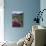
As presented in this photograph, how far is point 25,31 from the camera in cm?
524

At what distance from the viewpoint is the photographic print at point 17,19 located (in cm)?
522

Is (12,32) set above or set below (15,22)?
below

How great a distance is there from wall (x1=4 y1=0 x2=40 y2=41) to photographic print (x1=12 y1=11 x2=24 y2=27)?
4.7 inches

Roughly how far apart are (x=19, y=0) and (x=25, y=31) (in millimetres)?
1195

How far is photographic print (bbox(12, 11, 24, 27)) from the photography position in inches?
205

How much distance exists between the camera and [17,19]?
5.24 m

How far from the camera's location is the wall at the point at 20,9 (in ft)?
16.9

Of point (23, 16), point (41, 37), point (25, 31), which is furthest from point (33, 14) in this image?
point (41, 37)

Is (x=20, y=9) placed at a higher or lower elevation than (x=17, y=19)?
higher

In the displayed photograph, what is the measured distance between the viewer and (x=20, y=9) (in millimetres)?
5199

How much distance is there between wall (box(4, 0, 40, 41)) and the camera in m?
5.15

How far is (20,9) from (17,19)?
1.30 feet

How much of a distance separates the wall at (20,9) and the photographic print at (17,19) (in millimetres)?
121

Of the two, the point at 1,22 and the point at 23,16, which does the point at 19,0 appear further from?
the point at 1,22
